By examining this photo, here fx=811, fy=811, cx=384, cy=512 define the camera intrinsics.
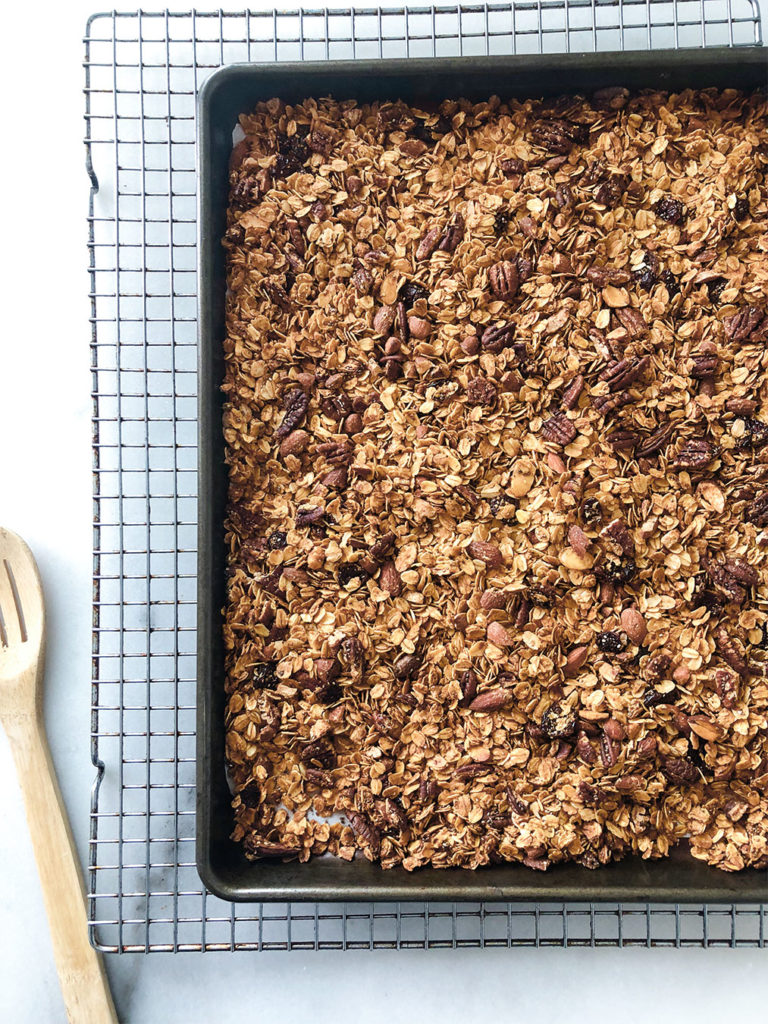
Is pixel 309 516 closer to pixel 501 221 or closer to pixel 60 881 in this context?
pixel 501 221

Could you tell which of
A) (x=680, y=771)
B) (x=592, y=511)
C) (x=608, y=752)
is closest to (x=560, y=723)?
(x=608, y=752)

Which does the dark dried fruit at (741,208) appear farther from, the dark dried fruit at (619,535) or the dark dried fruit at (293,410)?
the dark dried fruit at (293,410)

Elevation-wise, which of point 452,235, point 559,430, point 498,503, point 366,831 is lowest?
point 366,831

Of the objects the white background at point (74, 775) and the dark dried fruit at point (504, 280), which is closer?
the dark dried fruit at point (504, 280)

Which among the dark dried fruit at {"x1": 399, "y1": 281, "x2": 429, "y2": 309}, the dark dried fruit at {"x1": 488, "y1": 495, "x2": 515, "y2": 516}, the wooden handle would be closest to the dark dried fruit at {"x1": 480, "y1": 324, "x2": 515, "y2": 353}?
the dark dried fruit at {"x1": 399, "y1": 281, "x2": 429, "y2": 309}

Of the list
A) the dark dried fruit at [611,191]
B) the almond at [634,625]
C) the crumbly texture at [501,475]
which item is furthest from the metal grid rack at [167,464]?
the almond at [634,625]

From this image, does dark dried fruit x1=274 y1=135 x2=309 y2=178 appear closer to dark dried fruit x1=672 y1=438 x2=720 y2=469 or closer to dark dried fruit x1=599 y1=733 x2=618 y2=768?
dark dried fruit x1=672 y1=438 x2=720 y2=469
